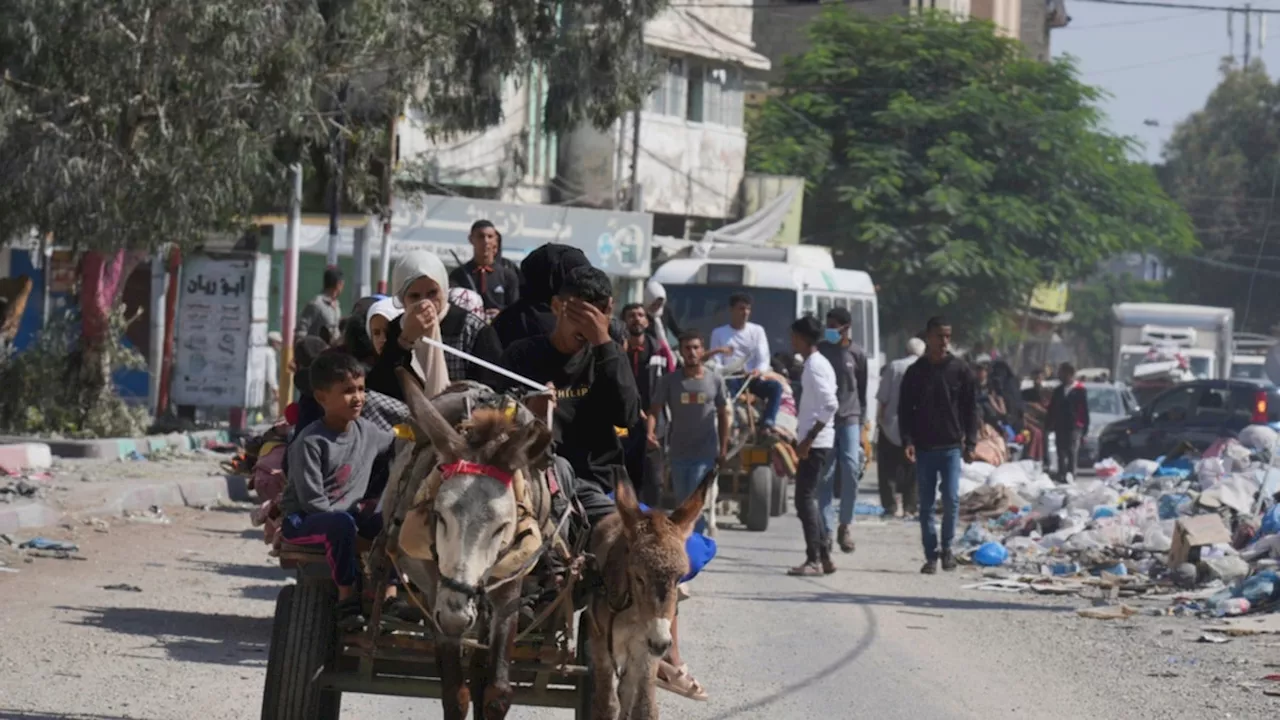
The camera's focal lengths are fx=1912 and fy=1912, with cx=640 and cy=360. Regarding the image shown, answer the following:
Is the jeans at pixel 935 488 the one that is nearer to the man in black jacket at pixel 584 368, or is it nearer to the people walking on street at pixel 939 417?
the people walking on street at pixel 939 417

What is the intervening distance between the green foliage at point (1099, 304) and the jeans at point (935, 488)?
71.3 meters

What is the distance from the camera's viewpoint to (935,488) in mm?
15305

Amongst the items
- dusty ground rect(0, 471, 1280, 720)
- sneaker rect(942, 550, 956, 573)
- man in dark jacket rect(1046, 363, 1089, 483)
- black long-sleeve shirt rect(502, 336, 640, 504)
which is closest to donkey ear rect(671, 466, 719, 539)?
black long-sleeve shirt rect(502, 336, 640, 504)

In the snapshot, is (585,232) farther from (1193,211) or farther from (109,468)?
(1193,211)

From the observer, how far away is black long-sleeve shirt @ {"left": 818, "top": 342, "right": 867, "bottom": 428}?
16.3 meters

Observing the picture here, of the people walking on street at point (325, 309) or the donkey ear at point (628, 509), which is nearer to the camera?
the donkey ear at point (628, 509)

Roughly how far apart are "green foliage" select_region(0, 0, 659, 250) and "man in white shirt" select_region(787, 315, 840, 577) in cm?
662

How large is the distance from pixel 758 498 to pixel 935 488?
12.1 feet

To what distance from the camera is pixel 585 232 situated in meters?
32.2

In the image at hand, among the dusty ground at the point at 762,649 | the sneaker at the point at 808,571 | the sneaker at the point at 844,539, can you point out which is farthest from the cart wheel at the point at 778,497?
the sneaker at the point at 808,571

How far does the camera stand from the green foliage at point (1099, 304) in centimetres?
8619

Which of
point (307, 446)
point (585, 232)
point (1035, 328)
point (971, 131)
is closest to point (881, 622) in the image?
point (307, 446)

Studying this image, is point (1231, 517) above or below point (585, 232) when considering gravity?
below

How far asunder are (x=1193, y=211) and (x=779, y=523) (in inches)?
2130
